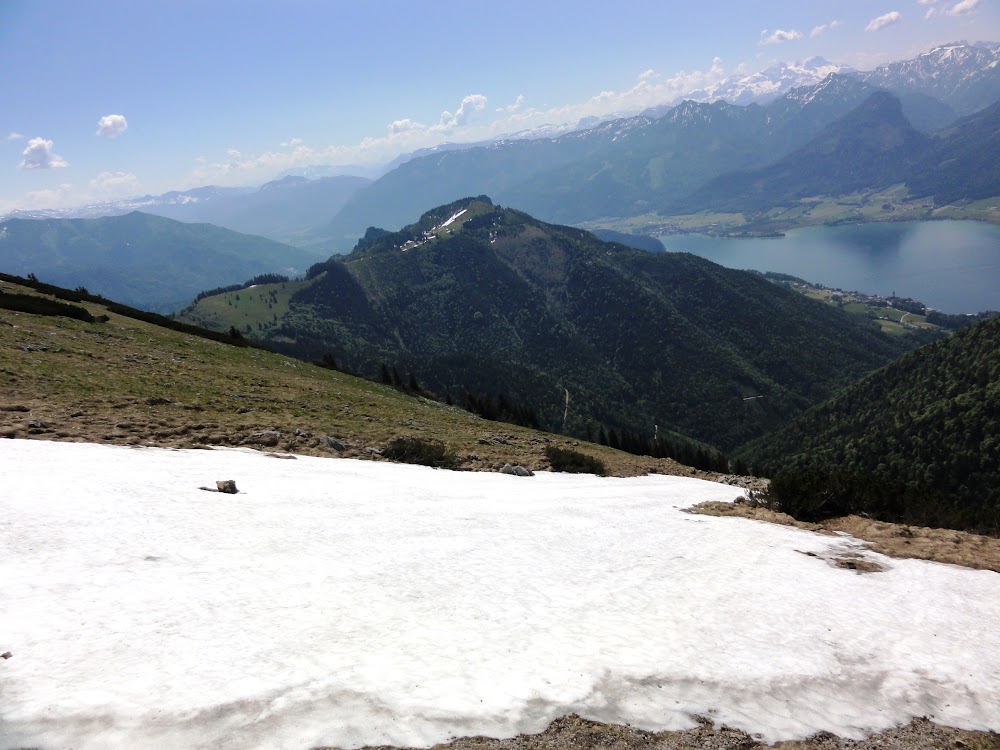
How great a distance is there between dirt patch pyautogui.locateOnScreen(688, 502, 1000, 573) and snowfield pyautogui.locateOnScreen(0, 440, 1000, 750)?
2.75ft

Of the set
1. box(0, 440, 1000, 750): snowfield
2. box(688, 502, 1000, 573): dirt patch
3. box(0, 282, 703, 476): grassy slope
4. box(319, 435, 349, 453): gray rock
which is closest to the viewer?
box(0, 440, 1000, 750): snowfield

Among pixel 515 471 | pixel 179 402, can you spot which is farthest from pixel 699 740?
pixel 179 402

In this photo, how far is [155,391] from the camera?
2314 cm

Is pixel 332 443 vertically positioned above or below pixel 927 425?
above

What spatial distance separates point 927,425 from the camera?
116m

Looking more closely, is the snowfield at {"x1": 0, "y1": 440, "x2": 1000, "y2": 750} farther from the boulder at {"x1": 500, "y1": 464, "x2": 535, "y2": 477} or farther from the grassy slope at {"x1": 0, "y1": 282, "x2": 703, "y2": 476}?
the boulder at {"x1": 500, "y1": 464, "x2": 535, "y2": 477}

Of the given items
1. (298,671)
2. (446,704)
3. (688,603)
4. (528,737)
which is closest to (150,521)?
(298,671)

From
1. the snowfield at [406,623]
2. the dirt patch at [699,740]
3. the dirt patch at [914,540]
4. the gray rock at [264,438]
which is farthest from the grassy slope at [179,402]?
the dirt patch at [699,740]

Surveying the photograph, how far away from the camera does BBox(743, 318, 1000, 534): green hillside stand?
102 m

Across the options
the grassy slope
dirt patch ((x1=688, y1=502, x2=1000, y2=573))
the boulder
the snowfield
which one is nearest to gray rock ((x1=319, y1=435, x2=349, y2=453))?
the grassy slope

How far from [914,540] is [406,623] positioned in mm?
15462

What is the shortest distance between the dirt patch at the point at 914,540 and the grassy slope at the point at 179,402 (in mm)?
12658

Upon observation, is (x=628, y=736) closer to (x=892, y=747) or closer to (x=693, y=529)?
(x=892, y=747)

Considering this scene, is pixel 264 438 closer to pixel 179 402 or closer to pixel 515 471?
pixel 179 402
